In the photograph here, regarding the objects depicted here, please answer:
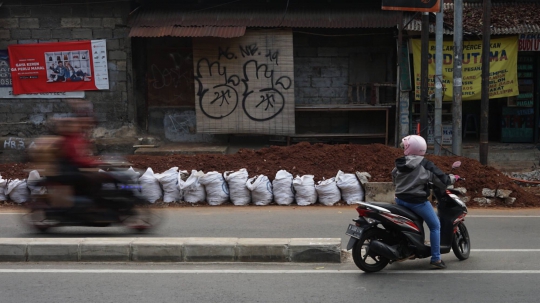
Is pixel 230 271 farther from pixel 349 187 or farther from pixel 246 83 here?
pixel 246 83

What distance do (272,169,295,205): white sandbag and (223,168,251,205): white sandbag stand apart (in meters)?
0.49

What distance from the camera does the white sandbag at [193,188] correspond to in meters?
9.87

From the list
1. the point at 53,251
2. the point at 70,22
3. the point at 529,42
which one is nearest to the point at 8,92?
the point at 70,22

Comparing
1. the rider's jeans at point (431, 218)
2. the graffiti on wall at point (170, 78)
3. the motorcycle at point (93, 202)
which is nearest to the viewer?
the rider's jeans at point (431, 218)

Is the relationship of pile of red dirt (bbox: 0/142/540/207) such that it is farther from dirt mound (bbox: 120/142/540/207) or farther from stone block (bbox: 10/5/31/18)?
stone block (bbox: 10/5/31/18)

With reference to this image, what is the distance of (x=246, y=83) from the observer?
1501cm

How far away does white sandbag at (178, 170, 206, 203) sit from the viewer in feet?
32.4

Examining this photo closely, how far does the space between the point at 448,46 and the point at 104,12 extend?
906cm

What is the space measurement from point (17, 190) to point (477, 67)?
11.3 metres

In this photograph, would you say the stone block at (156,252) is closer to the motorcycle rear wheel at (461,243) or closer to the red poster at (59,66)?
the motorcycle rear wheel at (461,243)

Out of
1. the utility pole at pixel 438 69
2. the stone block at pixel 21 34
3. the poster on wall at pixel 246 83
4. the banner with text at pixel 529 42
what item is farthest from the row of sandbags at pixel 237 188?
the banner with text at pixel 529 42

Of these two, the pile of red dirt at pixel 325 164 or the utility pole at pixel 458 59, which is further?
the utility pole at pixel 458 59

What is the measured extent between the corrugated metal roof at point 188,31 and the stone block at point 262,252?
8652mm

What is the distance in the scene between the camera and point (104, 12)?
1511 centimetres
